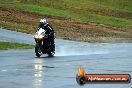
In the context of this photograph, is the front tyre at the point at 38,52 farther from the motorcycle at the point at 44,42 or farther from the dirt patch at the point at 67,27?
the dirt patch at the point at 67,27

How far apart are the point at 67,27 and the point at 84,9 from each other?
60.3ft

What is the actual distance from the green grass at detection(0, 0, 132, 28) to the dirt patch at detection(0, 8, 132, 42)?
130 inches

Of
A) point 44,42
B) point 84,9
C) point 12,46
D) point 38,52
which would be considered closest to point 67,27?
point 84,9

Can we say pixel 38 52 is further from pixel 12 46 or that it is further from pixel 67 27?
pixel 67 27

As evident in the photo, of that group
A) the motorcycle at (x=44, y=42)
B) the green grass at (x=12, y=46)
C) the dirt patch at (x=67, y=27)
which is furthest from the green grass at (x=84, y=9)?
the motorcycle at (x=44, y=42)

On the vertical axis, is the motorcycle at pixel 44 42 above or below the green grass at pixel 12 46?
above

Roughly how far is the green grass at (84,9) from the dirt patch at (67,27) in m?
3.29

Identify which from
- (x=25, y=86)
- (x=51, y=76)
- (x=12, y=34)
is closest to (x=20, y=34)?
(x=12, y=34)

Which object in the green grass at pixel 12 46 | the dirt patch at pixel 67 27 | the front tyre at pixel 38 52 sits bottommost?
the dirt patch at pixel 67 27

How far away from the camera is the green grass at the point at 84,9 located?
6712 cm

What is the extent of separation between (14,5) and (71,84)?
54.1 m

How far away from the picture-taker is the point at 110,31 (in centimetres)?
6025

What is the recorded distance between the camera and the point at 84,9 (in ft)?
249

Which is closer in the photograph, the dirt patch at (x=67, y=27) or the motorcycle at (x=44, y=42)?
the motorcycle at (x=44, y=42)
